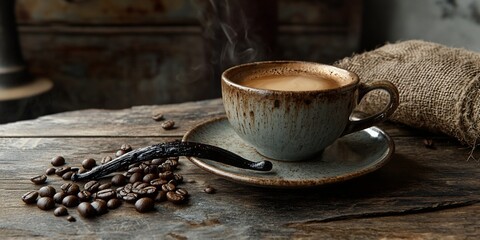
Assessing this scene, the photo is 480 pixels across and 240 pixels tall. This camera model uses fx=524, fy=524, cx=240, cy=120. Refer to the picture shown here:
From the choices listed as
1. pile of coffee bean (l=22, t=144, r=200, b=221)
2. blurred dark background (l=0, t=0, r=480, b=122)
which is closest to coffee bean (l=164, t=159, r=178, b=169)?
pile of coffee bean (l=22, t=144, r=200, b=221)

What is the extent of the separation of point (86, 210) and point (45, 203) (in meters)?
0.07

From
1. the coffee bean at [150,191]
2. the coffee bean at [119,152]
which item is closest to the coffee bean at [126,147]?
the coffee bean at [119,152]

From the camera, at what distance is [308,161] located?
34.5 inches

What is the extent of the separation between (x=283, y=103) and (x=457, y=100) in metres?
0.44

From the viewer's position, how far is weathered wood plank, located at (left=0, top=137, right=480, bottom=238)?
71cm

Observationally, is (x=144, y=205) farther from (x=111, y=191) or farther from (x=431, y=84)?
(x=431, y=84)

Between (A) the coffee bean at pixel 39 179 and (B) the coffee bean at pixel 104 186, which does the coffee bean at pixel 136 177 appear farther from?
(A) the coffee bean at pixel 39 179

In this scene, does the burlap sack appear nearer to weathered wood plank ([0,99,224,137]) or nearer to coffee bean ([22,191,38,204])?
weathered wood plank ([0,99,224,137])

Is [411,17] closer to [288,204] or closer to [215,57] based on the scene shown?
[215,57]

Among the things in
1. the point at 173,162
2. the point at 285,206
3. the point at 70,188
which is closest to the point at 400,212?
the point at 285,206

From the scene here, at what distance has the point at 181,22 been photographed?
2861 mm

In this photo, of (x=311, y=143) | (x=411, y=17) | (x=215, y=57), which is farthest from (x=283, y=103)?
(x=411, y=17)

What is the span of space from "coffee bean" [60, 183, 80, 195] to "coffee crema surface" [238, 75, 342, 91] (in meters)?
0.33

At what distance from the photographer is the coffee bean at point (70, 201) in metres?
0.77
